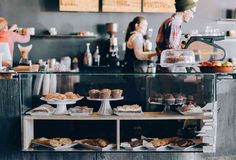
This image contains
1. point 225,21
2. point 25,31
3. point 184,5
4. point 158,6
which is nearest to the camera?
point 184,5

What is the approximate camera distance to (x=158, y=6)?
5.33m

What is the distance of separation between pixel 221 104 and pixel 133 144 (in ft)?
2.04

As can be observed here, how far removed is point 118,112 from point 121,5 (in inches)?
128

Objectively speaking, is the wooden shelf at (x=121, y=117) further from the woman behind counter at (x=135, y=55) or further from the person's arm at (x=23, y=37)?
the person's arm at (x=23, y=37)

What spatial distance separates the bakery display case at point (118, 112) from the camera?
7.57 feet

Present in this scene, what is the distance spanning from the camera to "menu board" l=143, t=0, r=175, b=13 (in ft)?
17.4

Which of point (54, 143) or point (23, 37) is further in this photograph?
point (23, 37)

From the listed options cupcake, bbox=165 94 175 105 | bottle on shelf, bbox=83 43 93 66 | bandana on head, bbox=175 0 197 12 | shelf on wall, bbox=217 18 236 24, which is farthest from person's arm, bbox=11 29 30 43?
cupcake, bbox=165 94 175 105

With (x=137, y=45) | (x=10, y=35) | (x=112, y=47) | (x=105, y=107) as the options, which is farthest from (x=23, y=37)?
(x=105, y=107)


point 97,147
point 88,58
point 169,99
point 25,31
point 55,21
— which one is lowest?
point 97,147

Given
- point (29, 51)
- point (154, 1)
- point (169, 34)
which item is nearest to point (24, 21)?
point (29, 51)

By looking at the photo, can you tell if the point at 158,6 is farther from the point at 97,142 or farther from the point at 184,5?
the point at 97,142

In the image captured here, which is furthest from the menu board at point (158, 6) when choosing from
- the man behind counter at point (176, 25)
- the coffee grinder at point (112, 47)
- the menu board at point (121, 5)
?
the man behind counter at point (176, 25)

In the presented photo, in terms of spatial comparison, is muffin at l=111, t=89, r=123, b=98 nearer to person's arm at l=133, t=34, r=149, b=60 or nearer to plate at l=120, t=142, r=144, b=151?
plate at l=120, t=142, r=144, b=151
